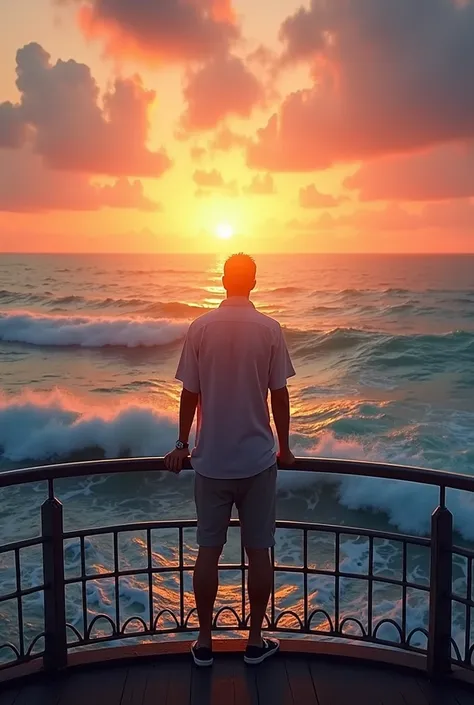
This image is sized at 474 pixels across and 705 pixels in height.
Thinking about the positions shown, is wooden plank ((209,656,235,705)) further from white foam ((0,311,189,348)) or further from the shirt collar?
white foam ((0,311,189,348))

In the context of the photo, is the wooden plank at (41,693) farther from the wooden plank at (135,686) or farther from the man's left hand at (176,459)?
the man's left hand at (176,459)

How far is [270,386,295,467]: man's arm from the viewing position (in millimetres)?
2768

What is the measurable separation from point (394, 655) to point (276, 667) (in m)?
0.52

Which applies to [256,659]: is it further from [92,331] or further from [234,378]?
[92,331]

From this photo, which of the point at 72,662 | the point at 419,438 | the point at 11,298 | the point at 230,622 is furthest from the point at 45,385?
the point at 11,298

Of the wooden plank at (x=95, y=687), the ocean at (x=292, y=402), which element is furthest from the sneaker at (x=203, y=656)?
the ocean at (x=292, y=402)

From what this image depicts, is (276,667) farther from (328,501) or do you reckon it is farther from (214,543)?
(328,501)

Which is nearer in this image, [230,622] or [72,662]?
[72,662]

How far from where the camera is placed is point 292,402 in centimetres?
1772

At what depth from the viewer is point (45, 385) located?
2048cm

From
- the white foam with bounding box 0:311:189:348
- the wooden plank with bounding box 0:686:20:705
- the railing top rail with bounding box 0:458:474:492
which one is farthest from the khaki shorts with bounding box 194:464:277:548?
the white foam with bounding box 0:311:189:348

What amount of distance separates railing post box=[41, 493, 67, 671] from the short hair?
3.81 feet

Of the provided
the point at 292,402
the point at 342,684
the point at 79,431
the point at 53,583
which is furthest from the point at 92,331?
the point at 342,684

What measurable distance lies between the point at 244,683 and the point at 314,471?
0.90 meters
